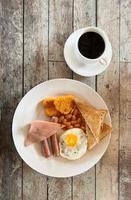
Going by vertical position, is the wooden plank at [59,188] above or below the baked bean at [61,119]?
below

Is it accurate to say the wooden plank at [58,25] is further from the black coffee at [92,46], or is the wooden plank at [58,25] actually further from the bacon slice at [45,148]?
the bacon slice at [45,148]

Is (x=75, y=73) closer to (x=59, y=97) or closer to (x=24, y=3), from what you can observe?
(x=59, y=97)

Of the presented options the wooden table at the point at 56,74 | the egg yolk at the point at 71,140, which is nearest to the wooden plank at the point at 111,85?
the wooden table at the point at 56,74

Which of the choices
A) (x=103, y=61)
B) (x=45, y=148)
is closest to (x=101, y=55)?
(x=103, y=61)

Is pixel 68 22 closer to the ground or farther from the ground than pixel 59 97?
farther from the ground

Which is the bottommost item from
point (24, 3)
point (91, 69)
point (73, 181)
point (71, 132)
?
point (73, 181)

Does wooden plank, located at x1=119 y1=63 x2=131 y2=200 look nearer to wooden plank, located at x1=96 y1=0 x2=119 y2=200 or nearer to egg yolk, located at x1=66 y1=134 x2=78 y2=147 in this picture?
wooden plank, located at x1=96 y1=0 x2=119 y2=200

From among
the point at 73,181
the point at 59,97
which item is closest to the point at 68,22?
the point at 59,97
